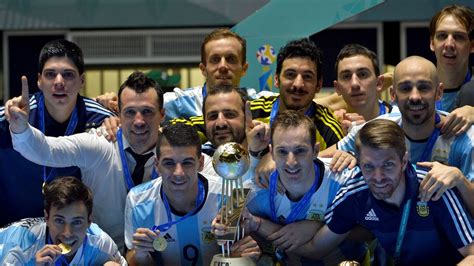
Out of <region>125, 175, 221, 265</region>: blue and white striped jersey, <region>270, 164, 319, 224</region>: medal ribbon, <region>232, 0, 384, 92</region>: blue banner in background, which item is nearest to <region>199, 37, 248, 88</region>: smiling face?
<region>232, 0, 384, 92</region>: blue banner in background

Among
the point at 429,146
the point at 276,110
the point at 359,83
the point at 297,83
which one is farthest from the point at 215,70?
the point at 429,146

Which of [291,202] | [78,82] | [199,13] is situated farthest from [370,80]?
[199,13]

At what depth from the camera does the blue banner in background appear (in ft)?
26.2

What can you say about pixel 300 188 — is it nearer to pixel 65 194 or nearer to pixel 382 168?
pixel 382 168

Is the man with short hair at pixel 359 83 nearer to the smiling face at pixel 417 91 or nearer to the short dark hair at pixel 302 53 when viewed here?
the short dark hair at pixel 302 53

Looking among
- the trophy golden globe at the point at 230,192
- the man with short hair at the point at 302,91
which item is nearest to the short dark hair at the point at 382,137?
the trophy golden globe at the point at 230,192

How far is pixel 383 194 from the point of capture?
195 inches

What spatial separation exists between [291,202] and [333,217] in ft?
0.88

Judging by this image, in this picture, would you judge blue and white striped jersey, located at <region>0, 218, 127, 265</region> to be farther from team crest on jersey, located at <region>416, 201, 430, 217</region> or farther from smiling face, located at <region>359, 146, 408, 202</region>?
team crest on jersey, located at <region>416, 201, 430, 217</region>

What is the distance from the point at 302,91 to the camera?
20.2ft

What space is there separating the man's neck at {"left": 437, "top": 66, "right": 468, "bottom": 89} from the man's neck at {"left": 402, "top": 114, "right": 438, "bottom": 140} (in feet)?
3.43

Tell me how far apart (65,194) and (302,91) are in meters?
1.81

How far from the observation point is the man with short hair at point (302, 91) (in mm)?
6121

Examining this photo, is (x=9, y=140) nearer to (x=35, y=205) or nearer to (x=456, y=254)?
(x=35, y=205)
